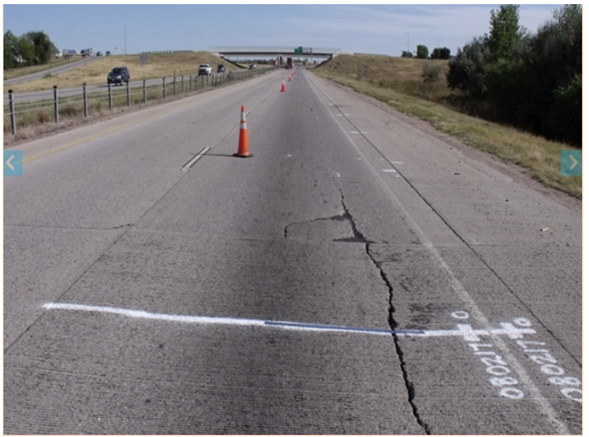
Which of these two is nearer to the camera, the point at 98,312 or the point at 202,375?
the point at 202,375

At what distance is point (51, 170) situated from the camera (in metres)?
13.2

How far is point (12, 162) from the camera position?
14.4 m

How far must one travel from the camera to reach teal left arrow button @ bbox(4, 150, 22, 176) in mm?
12906

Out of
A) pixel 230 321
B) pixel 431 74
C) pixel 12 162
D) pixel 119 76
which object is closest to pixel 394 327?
pixel 230 321

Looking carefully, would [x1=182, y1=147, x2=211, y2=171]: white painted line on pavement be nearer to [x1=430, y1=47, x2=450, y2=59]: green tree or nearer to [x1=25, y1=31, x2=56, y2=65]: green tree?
[x1=25, y1=31, x2=56, y2=65]: green tree

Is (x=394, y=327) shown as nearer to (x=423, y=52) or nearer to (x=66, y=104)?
(x=66, y=104)

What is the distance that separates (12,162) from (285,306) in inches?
395

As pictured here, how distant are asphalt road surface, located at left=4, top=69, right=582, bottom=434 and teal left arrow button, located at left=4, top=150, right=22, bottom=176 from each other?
0.55 meters

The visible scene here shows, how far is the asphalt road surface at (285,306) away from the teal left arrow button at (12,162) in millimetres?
548

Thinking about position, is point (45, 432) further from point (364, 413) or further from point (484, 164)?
point (484, 164)

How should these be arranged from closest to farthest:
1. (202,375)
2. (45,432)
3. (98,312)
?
(45,432) < (202,375) < (98,312)

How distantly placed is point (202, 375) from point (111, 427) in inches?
32.8

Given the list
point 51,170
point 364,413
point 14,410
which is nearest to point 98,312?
point 14,410

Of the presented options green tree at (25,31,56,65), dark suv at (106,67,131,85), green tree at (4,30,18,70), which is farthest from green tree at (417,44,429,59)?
dark suv at (106,67,131,85)
